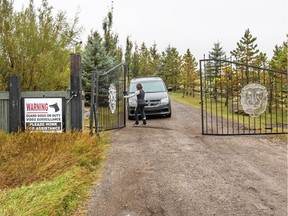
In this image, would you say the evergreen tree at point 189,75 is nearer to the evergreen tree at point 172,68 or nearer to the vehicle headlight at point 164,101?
the evergreen tree at point 172,68

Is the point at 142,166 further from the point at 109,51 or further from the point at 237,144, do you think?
the point at 109,51

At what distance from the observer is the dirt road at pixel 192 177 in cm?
411

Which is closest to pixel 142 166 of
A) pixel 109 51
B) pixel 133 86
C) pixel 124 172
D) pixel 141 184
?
pixel 124 172

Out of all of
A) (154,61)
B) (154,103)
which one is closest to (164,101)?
(154,103)

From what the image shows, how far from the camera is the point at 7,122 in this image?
7.62 metres

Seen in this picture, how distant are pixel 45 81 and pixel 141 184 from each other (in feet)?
15.8

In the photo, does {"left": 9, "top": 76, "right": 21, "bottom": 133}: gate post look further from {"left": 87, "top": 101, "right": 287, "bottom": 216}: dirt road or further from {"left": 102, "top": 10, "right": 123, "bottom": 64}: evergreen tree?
{"left": 102, "top": 10, "right": 123, "bottom": 64}: evergreen tree

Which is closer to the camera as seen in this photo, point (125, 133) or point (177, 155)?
point (177, 155)

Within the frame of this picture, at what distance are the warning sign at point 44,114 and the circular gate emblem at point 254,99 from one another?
201 inches

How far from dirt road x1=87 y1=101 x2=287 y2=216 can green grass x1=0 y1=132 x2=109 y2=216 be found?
0.28m

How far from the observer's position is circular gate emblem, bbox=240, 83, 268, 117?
30.1 ft

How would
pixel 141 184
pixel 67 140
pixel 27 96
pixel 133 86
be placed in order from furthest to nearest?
1. pixel 133 86
2. pixel 27 96
3. pixel 67 140
4. pixel 141 184

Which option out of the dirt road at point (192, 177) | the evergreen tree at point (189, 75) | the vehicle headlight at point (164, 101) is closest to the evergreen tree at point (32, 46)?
the dirt road at point (192, 177)

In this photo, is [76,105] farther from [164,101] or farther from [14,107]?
[164,101]
